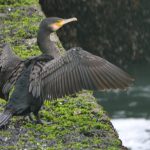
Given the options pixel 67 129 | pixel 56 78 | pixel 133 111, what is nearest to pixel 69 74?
pixel 56 78

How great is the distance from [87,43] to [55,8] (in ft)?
3.10

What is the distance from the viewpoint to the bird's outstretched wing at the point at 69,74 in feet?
19.0

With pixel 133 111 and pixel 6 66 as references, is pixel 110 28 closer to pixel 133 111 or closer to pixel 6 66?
pixel 133 111

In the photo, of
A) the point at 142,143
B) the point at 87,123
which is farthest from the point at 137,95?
the point at 87,123

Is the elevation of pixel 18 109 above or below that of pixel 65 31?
above

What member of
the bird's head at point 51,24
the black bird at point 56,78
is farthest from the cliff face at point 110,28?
the black bird at point 56,78

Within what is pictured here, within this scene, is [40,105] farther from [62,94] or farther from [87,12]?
[87,12]

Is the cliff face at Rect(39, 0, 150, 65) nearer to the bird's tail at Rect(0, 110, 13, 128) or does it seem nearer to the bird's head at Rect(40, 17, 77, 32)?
the bird's head at Rect(40, 17, 77, 32)

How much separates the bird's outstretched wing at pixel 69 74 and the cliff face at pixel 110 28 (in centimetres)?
699

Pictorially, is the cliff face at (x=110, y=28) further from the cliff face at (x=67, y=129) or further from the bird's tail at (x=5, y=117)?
the bird's tail at (x=5, y=117)

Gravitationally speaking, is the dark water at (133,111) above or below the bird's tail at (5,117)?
below

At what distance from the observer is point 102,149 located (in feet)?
17.4

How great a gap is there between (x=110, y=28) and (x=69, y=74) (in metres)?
7.50

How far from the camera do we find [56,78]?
5855 mm
